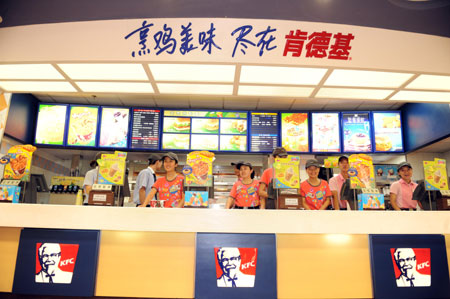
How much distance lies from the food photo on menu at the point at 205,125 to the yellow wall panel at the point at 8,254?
3312 millimetres

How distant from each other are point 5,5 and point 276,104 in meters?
3.77

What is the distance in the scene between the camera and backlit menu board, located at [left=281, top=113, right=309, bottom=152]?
17.1 ft

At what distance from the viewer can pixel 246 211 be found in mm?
2104

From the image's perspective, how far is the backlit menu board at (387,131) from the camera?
516 centimetres

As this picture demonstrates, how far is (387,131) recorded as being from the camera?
5.22 meters

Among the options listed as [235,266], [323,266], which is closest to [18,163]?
[235,266]

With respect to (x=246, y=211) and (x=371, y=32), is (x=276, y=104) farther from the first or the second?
(x=246, y=211)

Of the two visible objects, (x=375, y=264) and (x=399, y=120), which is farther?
(x=399, y=120)

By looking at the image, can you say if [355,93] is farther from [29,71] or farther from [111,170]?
[29,71]

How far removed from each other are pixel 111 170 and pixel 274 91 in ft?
5.67

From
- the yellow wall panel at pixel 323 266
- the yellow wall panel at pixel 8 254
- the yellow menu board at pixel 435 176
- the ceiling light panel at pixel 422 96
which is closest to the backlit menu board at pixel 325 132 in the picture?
the ceiling light panel at pixel 422 96

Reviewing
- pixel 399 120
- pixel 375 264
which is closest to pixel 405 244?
pixel 375 264

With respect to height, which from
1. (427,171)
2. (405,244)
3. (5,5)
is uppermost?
Result: (5,5)

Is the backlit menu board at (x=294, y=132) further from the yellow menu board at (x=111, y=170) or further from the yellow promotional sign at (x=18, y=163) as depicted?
the yellow promotional sign at (x=18, y=163)
